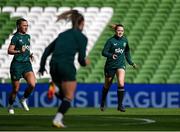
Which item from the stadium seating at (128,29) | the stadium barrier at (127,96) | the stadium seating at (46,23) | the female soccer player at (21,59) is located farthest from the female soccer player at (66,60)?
the stadium seating at (46,23)

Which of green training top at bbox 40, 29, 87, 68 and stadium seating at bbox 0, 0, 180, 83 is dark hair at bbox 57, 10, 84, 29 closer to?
green training top at bbox 40, 29, 87, 68

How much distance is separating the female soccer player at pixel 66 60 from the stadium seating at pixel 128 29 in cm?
1466

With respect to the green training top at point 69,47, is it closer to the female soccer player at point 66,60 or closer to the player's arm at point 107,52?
the female soccer player at point 66,60

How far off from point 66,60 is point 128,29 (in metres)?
18.3

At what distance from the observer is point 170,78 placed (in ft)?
86.6

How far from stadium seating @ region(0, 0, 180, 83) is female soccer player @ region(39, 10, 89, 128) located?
48.1ft

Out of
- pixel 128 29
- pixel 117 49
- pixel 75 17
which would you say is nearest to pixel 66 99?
pixel 75 17

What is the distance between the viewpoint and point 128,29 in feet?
98.6

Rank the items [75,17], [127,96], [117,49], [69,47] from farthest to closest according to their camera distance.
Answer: [127,96] → [117,49] → [69,47] → [75,17]

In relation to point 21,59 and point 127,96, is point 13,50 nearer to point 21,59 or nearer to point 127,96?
point 21,59

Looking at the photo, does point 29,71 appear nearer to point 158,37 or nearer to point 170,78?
point 170,78

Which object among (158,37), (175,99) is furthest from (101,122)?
(158,37)

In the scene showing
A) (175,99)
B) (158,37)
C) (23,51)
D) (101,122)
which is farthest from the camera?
(158,37)

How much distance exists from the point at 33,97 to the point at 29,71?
5.32 meters
